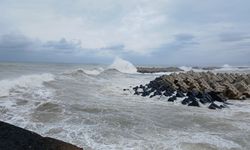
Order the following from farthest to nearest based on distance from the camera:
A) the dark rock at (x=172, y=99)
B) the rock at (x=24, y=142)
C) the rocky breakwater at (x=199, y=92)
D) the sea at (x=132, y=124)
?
the dark rock at (x=172, y=99) < the rocky breakwater at (x=199, y=92) < the sea at (x=132, y=124) < the rock at (x=24, y=142)

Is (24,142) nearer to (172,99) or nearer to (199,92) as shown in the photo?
(172,99)

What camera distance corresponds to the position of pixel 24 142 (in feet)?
15.1

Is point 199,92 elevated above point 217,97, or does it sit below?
above

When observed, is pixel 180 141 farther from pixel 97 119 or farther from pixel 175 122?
pixel 97 119

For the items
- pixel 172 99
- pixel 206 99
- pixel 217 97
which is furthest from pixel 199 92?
pixel 172 99

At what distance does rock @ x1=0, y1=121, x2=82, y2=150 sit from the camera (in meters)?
4.54

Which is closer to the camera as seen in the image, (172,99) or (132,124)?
(132,124)

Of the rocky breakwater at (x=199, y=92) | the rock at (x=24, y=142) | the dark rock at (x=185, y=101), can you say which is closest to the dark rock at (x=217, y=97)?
the rocky breakwater at (x=199, y=92)

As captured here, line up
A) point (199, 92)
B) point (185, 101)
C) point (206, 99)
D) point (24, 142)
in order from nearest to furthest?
1. point (24, 142)
2. point (185, 101)
3. point (206, 99)
4. point (199, 92)

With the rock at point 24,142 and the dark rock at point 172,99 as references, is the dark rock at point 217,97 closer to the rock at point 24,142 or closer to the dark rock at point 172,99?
the dark rock at point 172,99

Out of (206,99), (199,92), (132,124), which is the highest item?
(199,92)

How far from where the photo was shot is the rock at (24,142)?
179 inches

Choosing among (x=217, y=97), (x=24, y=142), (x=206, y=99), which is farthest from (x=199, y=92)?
(x=24, y=142)

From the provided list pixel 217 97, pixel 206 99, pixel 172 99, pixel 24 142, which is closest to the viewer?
pixel 24 142
